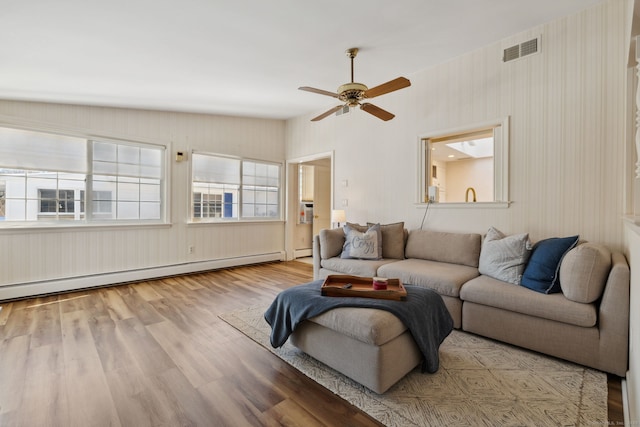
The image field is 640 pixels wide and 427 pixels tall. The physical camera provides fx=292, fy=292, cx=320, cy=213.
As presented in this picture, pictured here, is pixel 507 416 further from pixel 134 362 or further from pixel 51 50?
pixel 51 50

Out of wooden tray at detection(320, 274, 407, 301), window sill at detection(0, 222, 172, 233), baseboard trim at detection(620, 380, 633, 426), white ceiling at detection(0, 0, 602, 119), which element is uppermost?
white ceiling at detection(0, 0, 602, 119)

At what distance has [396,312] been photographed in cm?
185

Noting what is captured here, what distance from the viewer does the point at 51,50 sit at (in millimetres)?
2654

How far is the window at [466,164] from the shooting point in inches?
129

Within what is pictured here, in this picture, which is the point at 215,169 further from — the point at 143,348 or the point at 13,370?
the point at 13,370

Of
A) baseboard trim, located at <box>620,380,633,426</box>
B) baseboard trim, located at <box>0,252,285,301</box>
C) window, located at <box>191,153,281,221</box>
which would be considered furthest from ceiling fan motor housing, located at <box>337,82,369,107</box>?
baseboard trim, located at <box>0,252,285,301</box>

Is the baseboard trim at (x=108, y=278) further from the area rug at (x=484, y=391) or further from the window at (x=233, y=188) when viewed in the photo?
the area rug at (x=484, y=391)

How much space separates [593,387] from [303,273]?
3.74 meters

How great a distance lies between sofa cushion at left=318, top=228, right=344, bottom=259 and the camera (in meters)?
3.87

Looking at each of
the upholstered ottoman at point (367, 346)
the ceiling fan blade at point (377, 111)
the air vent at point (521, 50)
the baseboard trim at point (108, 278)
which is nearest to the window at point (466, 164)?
the air vent at point (521, 50)

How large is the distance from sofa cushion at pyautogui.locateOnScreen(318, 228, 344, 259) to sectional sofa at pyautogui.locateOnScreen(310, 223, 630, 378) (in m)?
0.60

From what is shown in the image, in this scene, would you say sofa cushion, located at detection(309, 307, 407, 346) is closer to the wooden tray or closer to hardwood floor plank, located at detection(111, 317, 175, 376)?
the wooden tray

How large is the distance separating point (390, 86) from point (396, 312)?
2.02m

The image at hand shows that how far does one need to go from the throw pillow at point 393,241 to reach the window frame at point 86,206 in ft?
11.2
